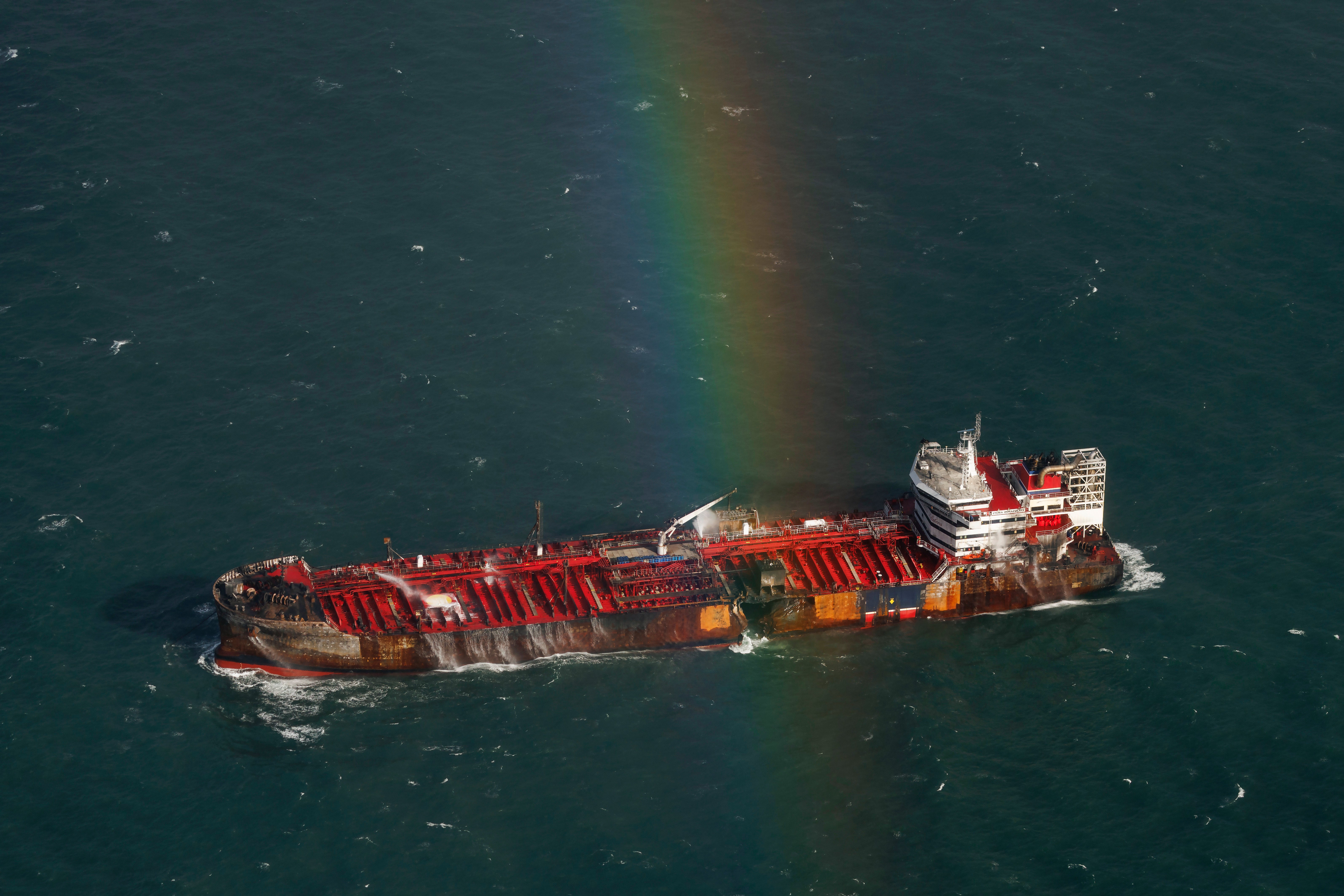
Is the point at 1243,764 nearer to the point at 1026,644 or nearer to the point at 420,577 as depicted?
the point at 1026,644

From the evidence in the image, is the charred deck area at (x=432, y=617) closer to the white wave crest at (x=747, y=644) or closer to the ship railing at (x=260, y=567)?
the ship railing at (x=260, y=567)

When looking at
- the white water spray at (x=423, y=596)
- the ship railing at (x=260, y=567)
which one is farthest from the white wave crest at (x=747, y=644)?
the ship railing at (x=260, y=567)

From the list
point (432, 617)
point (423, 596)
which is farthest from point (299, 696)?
point (423, 596)

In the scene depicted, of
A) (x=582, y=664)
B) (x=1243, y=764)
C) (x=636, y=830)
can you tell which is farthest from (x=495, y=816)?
Result: (x=1243, y=764)

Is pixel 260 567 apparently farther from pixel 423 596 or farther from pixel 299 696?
pixel 423 596

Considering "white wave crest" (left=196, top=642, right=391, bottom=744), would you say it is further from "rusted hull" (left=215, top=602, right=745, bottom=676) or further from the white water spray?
the white water spray

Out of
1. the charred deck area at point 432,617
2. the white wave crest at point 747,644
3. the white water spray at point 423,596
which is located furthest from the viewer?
the white wave crest at point 747,644

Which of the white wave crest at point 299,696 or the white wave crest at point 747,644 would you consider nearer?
the white wave crest at point 299,696

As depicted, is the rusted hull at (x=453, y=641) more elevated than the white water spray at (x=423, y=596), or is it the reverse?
the white water spray at (x=423, y=596)

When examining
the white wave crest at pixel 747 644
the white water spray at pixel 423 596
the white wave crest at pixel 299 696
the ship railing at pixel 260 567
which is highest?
the ship railing at pixel 260 567
